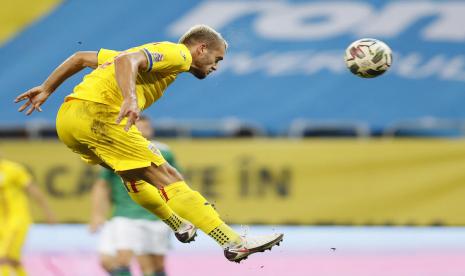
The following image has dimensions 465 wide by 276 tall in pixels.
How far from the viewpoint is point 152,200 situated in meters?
7.79

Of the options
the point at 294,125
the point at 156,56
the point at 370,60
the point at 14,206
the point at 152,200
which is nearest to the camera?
the point at 156,56

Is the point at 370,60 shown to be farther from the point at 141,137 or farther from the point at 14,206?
the point at 14,206

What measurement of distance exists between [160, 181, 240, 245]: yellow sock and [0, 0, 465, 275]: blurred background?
256 inches

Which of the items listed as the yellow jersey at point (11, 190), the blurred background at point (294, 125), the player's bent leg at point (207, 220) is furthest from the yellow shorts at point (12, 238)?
the player's bent leg at point (207, 220)

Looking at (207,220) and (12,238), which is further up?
(207,220)

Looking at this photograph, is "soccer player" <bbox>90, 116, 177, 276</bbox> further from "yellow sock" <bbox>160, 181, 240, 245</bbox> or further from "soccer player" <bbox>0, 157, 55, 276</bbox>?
"yellow sock" <bbox>160, 181, 240, 245</bbox>

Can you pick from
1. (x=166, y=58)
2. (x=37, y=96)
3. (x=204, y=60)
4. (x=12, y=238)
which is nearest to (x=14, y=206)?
(x=12, y=238)

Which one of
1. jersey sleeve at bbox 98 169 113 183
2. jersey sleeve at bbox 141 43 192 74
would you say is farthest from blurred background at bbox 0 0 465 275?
jersey sleeve at bbox 141 43 192 74

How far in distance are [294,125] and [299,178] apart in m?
0.74

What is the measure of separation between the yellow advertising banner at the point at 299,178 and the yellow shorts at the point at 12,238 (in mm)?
3115

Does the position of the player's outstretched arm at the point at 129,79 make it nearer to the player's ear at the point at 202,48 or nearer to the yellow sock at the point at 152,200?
the player's ear at the point at 202,48

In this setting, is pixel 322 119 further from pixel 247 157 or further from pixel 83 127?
pixel 83 127

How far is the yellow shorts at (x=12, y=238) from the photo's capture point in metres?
11.0

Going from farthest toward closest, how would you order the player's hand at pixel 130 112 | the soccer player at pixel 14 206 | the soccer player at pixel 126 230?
the soccer player at pixel 14 206 → the soccer player at pixel 126 230 → the player's hand at pixel 130 112
